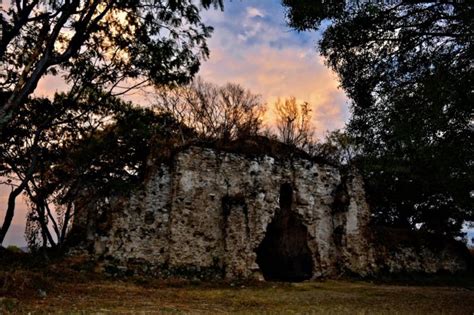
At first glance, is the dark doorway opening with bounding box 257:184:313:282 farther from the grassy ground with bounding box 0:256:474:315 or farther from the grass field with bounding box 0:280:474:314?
the grass field with bounding box 0:280:474:314

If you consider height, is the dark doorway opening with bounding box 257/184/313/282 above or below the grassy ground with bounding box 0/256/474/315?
above

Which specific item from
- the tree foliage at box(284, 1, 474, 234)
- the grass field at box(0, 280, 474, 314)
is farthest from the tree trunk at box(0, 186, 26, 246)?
the tree foliage at box(284, 1, 474, 234)

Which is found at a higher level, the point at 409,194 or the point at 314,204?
the point at 409,194

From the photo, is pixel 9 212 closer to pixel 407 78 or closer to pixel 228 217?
pixel 228 217

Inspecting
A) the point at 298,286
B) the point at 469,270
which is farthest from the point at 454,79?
the point at 469,270

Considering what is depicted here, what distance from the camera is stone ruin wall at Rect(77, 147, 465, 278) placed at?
57.3 ft

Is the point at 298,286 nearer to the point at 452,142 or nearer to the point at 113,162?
the point at 452,142

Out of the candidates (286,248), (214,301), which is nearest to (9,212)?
(214,301)

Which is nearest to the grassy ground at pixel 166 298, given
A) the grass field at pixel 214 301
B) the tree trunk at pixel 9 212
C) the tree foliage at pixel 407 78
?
the grass field at pixel 214 301

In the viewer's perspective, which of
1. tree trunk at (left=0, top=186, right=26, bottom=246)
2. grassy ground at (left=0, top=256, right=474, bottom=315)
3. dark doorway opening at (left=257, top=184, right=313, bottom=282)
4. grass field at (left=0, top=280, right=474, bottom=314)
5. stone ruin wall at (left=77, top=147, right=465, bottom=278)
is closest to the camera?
grass field at (left=0, top=280, right=474, bottom=314)

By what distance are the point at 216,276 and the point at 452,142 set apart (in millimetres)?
10620

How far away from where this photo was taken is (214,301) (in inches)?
441

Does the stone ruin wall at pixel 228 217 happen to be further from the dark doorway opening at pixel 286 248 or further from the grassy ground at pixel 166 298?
the grassy ground at pixel 166 298

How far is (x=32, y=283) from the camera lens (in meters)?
11.2
